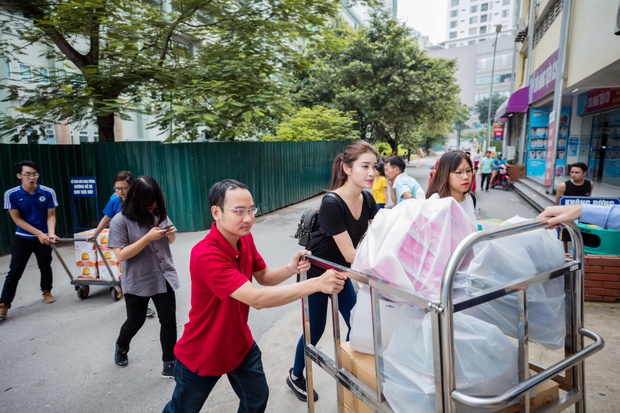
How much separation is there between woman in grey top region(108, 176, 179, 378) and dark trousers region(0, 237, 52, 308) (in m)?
2.21

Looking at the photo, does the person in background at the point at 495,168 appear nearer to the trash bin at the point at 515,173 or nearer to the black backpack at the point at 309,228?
the trash bin at the point at 515,173

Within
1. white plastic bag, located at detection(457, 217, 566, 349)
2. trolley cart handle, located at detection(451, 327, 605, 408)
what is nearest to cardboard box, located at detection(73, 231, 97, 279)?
white plastic bag, located at detection(457, 217, 566, 349)

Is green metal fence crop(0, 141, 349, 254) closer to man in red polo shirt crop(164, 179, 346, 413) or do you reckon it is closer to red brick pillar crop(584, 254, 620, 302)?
man in red polo shirt crop(164, 179, 346, 413)

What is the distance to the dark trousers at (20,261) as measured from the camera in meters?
4.27

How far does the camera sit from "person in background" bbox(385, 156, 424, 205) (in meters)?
4.90

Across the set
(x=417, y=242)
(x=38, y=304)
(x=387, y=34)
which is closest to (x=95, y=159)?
(x=38, y=304)

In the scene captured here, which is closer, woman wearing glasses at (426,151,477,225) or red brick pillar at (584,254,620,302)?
woman wearing glasses at (426,151,477,225)

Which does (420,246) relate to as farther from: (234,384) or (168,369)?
(168,369)

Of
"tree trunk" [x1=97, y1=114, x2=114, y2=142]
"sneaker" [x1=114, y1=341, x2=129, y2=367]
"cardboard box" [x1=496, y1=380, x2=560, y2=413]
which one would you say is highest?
"tree trunk" [x1=97, y1=114, x2=114, y2=142]

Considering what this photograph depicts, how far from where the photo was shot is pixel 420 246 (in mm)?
1491

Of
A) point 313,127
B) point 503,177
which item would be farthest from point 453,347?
point 503,177

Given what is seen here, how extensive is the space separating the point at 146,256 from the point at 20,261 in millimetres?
2432

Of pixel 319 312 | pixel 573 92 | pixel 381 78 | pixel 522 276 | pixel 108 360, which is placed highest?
pixel 381 78

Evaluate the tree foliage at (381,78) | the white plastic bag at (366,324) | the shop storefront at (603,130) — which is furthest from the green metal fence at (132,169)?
the shop storefront at (603,130)
